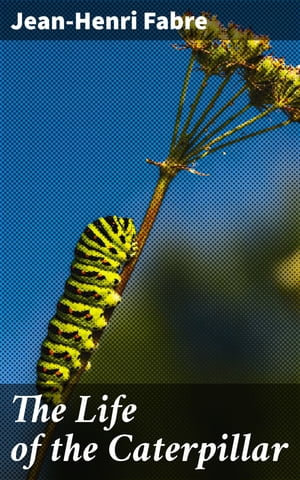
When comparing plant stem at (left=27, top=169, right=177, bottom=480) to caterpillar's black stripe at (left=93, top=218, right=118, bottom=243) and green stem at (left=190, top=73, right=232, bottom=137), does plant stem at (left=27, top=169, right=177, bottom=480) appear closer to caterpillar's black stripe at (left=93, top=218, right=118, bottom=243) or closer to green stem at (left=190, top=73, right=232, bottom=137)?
green stem at (left=190, top=73, right=232, bottom=137)

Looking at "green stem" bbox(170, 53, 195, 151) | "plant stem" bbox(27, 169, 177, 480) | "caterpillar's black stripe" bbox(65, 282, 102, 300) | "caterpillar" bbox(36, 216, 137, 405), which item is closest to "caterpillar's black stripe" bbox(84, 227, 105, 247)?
"caterpillar" bbox(36, 216, 137, 405)

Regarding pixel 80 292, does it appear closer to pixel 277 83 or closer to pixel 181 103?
pixel 181 103

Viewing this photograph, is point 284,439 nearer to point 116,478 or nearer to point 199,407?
point 199,407

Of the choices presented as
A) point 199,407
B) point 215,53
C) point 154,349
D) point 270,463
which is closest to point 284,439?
point 270,463

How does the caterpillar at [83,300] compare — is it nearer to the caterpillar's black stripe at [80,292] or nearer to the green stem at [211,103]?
the caterpillar's black stripe at [80,292]

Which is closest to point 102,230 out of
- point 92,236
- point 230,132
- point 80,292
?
point 92,236

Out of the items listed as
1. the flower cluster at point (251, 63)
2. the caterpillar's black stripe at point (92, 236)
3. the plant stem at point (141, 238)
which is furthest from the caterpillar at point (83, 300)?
the flower cluster at point (251, 63)

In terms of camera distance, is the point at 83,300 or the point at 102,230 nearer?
the point at 83,300

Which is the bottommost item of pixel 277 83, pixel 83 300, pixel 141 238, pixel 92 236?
pixel 141 238
